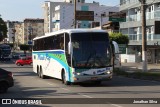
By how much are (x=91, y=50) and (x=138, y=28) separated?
42.9 metres

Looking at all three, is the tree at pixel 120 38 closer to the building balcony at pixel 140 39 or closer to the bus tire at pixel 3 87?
the building balcony at pixel 140 39

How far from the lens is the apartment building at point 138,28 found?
59469mm

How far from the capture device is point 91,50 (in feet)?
77.1

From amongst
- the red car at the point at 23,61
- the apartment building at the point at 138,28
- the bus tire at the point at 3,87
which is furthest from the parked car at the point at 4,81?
the red car at the point at 23,61

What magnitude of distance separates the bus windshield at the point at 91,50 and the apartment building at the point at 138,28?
114 ft

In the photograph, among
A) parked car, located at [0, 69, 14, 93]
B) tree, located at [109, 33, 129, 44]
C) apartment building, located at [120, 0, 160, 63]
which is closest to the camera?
parked car, located at [0, 69, 14, 93]

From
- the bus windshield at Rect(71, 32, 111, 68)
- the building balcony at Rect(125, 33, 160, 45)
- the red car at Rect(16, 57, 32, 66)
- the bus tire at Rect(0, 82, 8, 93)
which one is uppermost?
the building balcony at Rect(125, 33, 160, 45)

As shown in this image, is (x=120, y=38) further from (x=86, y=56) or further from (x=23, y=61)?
(x=86, y=56)

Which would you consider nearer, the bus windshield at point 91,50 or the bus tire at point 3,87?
the bus tire at point 3,87

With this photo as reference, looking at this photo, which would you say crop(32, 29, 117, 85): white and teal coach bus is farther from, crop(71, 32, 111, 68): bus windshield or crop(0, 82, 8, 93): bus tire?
crop(0, 82, 8, 93): bus tire

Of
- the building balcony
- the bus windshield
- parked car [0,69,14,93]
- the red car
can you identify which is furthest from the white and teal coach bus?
the red car

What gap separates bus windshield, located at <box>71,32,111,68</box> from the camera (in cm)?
2341

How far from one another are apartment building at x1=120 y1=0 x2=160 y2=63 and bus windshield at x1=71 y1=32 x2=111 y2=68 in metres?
34.7

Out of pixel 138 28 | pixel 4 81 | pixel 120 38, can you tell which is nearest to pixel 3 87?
pixel 4 81
